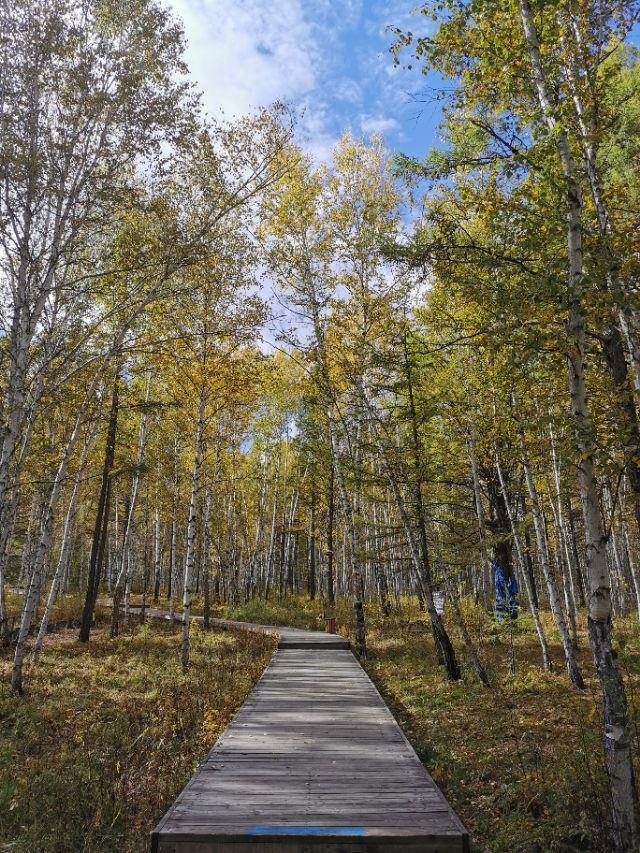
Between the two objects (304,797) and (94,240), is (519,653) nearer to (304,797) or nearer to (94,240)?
(304,797)

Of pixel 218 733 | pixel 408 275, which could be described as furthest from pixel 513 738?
pixel 408 275

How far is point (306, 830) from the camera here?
409 cm

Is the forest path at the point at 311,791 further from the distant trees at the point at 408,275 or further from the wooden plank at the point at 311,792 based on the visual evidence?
the distant trees at the point at 408,275

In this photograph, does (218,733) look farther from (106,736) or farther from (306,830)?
(306,830)

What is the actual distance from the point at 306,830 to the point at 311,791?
0.96 meters

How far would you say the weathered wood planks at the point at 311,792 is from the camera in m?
4.03

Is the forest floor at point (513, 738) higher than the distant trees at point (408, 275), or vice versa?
the distant trees at point (408, 275)

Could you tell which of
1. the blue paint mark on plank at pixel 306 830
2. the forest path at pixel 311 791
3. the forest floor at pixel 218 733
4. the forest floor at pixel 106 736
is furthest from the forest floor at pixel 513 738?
the forest floor at pixel 106 736

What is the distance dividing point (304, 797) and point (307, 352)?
1146 cm

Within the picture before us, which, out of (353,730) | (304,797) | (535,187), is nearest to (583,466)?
(535,187)

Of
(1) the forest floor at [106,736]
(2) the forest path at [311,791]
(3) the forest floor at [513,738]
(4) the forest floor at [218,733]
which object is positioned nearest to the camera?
(2) the forest path at [311,791]

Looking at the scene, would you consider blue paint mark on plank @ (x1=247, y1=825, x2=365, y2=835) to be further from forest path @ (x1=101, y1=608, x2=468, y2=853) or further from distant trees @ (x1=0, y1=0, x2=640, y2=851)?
distant trees @ (x1=0, y1=0, x2=640, y2=851)

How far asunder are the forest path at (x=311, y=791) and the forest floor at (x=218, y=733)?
1.99ft

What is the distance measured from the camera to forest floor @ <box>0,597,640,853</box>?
495cm
